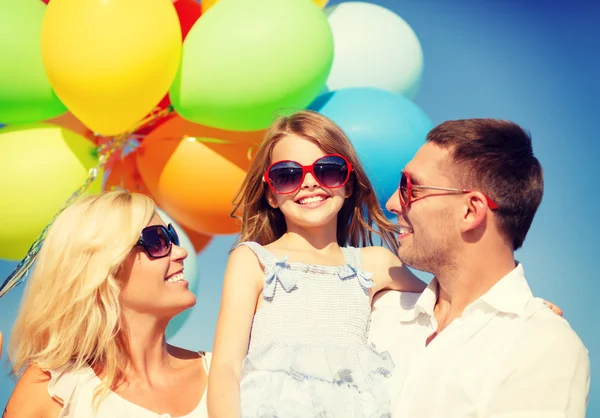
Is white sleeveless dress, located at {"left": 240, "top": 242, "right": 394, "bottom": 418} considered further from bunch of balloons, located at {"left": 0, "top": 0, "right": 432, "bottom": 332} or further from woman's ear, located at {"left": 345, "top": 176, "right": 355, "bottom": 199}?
bunch of balloons, located at {"left": 0, "top": 0, "right": 432, "bottom": 332}

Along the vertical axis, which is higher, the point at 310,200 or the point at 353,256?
the point at 310,200

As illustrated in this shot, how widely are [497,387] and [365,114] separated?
1990mm

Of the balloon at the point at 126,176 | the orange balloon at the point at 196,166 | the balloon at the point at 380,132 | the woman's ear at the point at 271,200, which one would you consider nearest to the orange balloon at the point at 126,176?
the balloon at the point at 126,176

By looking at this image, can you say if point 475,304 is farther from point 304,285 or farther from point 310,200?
point 310,200

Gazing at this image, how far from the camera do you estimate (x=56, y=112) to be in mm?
4152

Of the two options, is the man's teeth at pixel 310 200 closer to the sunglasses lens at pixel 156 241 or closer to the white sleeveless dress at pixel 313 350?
the white sleeveless dress at pixel 313 350

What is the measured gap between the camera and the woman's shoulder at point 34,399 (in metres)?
2.54

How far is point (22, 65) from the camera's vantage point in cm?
389

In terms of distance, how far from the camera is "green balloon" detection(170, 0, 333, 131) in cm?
368

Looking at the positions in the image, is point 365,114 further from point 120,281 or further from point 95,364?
point 95,364

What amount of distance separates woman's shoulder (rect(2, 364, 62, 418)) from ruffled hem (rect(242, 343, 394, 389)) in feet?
2.17

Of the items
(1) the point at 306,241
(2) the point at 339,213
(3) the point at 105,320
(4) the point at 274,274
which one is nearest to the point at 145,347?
(3) the point at 105,320

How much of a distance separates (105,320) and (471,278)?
51.8 inches

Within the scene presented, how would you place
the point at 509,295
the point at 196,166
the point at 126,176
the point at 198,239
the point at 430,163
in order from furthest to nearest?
the point at 198,239
the point at 126,176
the point at 196,166
the point at 430,163
the point at 509,295
